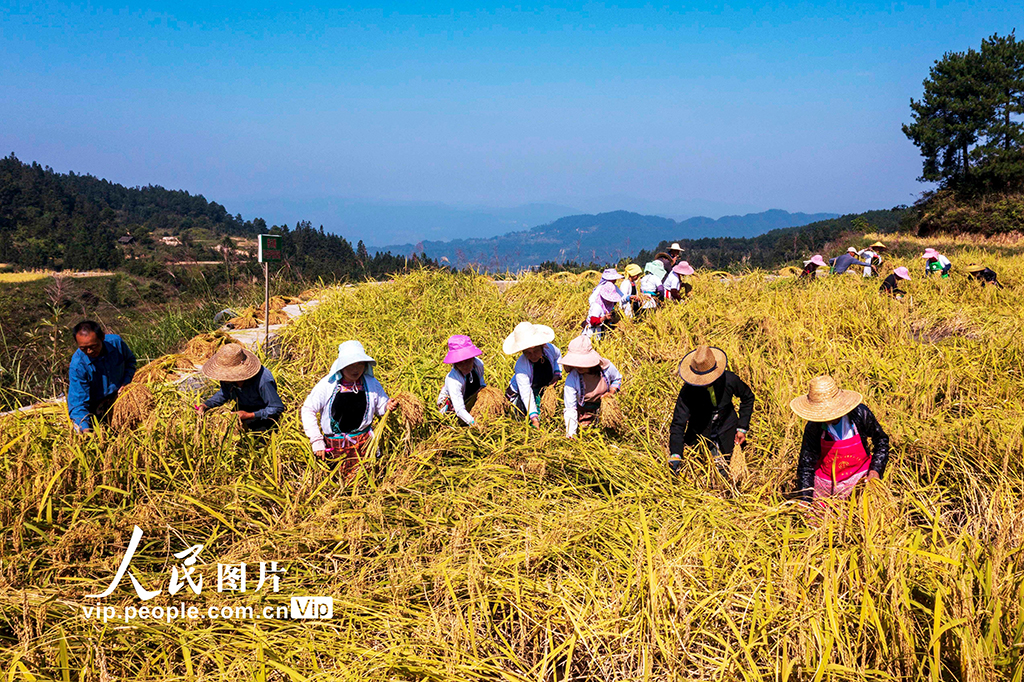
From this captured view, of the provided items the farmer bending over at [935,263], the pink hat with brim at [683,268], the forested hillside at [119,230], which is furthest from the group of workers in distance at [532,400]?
the forested hillside at [119,230]

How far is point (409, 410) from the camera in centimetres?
352

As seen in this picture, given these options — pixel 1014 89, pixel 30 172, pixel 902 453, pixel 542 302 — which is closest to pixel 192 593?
pixel 902 453

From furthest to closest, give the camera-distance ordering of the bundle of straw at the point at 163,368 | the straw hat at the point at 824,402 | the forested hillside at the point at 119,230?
the forested hillside at the point at 119,230 → the bundle of straw at the point at 163,368 → the straw hat at the point at 824,402

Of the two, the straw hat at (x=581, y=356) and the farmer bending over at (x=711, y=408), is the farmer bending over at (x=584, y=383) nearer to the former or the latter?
the straw hat at (x=581, y=356)

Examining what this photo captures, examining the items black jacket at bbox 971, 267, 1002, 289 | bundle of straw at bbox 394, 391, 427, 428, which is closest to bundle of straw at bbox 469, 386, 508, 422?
bundle of straw at bbox 394, 391, 427, 428

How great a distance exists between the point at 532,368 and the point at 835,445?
1835 mm

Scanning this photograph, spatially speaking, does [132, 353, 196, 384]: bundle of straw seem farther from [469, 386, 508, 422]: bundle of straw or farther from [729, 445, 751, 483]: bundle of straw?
[729, 445, 751, 483]: bundle of straw

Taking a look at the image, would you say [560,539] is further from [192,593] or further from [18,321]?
[18,321]

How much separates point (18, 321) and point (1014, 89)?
1458 inches

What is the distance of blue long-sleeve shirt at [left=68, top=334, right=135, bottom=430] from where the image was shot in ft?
12.0

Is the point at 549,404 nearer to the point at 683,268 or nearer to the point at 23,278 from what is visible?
the point at 683,268

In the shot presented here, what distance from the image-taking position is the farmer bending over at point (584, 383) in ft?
12.0

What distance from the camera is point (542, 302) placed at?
811cm

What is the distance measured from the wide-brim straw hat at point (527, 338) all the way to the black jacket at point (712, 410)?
3.11 ft
